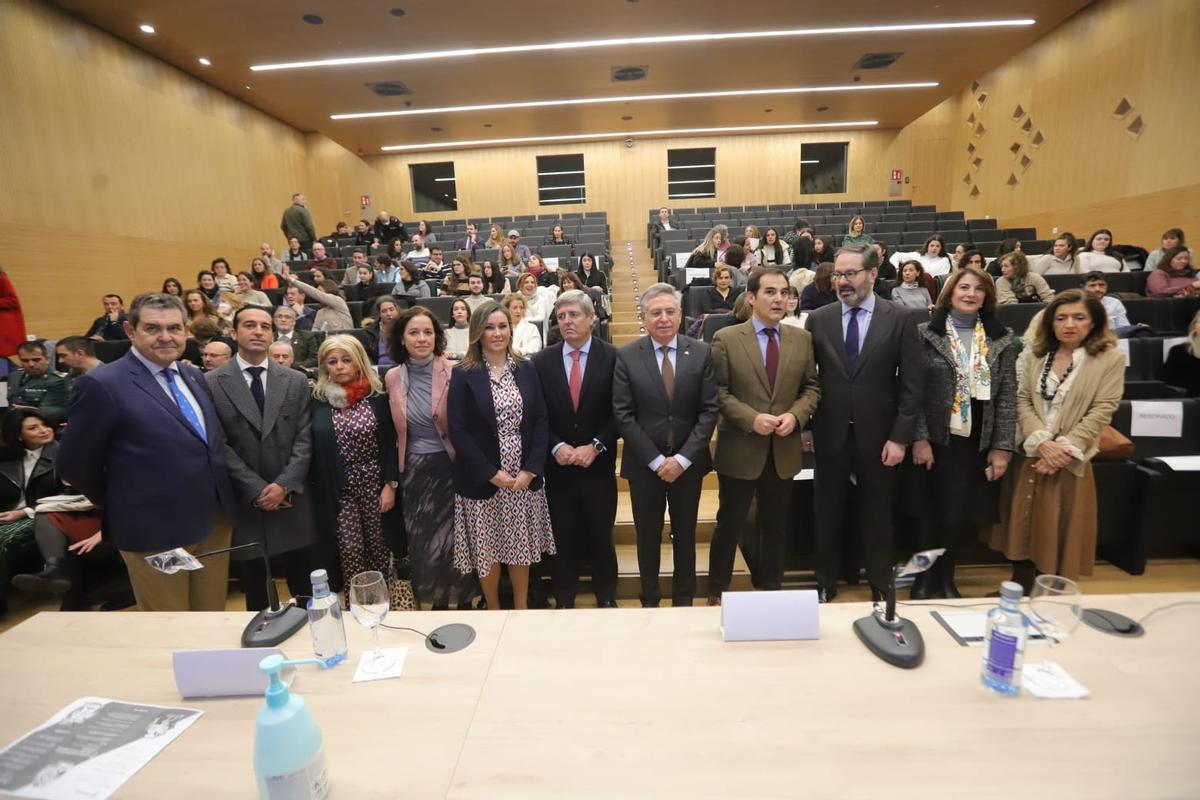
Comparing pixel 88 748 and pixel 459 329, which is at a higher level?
pixel 459 329

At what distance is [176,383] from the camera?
76.1 inches

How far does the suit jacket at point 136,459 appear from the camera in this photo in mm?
1763

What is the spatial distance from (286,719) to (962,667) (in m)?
1.20

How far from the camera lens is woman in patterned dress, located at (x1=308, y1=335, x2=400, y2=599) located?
231 centimetres

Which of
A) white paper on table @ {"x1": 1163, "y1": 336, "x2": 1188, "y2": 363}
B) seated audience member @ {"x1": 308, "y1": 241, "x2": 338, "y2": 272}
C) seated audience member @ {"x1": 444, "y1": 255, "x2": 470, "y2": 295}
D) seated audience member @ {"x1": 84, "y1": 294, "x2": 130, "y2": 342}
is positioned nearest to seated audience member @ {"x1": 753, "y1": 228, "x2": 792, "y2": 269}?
seated audience member @ {"x1": 444, "y1": 255, "x2": 470, "y2": 295}

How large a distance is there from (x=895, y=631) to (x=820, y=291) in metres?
3.05

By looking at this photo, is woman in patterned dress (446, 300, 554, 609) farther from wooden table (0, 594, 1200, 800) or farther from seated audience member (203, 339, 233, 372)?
seated audience member (203, 339, 233, 372)

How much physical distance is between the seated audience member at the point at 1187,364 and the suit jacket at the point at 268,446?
483 centimetres

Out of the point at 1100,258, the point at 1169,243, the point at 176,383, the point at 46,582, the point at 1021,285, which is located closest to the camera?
the point at 176,383

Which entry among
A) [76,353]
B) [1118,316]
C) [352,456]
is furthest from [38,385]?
[1118,316]

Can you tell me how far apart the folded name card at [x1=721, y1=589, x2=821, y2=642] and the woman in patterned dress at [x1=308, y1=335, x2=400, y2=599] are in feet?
5.41

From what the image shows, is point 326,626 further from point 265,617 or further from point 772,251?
point 772,251

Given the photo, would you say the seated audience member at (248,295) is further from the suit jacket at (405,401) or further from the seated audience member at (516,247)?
the suit jacket at (405,401)

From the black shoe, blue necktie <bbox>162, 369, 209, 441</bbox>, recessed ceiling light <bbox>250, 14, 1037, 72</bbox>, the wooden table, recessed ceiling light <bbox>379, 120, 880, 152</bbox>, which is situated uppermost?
recessed ceiling light <bbox>379, 120, 880, 152</bbox>
